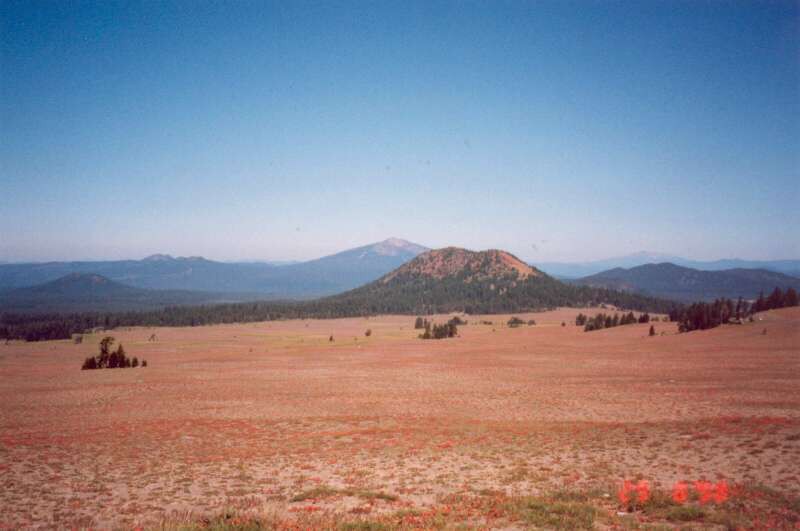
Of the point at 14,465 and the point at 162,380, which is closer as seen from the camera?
the point at 14,465

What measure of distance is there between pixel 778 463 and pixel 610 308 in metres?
202

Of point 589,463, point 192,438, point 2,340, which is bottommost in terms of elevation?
point 2,340

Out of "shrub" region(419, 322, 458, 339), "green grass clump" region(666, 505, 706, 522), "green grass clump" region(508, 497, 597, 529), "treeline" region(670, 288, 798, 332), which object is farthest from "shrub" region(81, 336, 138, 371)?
"treeline" region(670, 288, 798, 332)

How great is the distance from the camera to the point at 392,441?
21844 millimetres

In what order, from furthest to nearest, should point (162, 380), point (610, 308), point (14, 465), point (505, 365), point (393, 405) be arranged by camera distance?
point (610, 308)
point (505, 365)
point (162, 380)
point (393, 405)
point (14, 465)

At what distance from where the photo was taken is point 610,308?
656ft

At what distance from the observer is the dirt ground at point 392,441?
13.2 meters

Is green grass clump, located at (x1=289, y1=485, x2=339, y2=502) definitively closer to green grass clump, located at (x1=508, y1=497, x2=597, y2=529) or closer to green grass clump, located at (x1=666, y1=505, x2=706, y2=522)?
green grass clump, located at (x1=508, y1=497, x2=597, y2=529)

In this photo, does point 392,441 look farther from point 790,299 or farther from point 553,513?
point 790,299

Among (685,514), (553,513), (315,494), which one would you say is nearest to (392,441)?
(315,494)

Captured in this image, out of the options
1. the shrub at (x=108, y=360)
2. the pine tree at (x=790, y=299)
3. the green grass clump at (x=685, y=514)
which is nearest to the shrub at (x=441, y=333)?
the shrub at (x=108, y=360)

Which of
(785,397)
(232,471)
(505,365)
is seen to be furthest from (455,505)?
(505,365)

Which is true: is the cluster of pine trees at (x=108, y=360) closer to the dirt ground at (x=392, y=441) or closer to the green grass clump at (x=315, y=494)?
the dirt ground at (x=392, y=441)

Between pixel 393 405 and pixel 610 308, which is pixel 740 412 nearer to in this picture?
pixel 393 405
